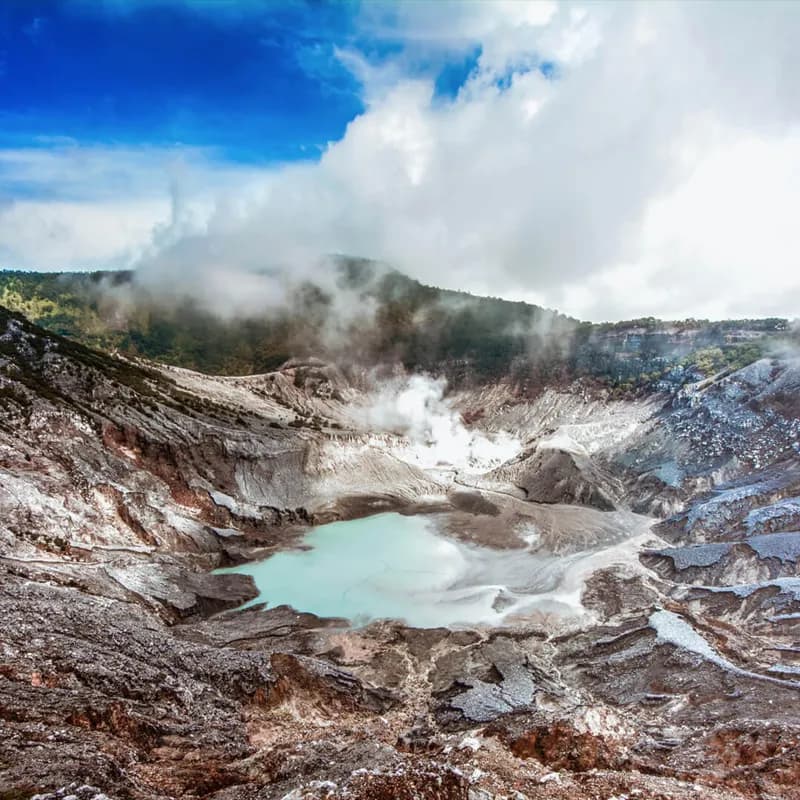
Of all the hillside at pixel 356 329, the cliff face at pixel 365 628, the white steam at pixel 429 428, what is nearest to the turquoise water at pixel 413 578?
the cliff face at pixel 365 628

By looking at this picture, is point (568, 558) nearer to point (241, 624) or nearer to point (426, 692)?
point (426, 692)

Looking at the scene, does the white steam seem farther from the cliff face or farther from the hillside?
the cliff face

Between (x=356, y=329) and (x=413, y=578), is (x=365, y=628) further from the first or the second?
(x=356, y=329)

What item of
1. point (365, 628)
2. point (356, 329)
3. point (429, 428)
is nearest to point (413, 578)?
point (365, 628)

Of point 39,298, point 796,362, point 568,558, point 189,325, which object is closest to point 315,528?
point 568,558

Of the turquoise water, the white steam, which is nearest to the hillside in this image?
the white steam

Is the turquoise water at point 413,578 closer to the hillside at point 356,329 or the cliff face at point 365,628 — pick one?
the cliff face at point 365,628
